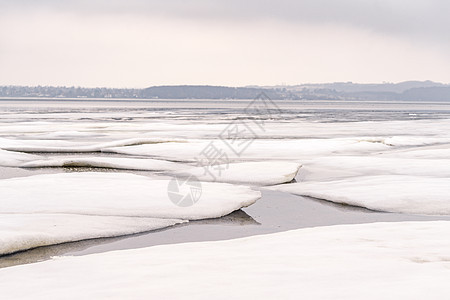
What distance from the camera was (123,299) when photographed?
4.73 metres

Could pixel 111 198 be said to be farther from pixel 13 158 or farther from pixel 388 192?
pixel 13 158

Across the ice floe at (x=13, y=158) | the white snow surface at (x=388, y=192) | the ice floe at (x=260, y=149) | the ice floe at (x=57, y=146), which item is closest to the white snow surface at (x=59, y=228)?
the white snow surface at (x=388, y=192)

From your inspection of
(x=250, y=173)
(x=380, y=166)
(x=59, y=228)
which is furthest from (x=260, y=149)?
(x=59, y=228)

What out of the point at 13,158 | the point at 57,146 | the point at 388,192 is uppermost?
the point at 388,192

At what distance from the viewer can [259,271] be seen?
5598 mm

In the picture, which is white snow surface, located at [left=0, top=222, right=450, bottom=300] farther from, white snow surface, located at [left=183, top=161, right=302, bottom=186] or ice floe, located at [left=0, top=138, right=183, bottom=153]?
ice floe, located at [left=0, top=138, right=183, bottom=153]

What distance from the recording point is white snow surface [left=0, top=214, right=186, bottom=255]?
7.96 m

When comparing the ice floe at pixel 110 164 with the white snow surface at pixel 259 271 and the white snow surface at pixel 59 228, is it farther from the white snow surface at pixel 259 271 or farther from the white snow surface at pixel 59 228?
the white snow surface at pixel 259 271

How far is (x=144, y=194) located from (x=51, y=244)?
11.5 ft

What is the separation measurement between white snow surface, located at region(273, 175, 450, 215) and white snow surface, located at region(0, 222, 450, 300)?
10.6 ft

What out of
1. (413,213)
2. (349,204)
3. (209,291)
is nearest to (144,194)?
(349,204)

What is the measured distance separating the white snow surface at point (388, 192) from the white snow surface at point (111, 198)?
148 centimetres

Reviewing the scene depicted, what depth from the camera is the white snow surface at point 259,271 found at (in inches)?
191

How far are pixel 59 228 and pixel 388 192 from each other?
6.73 metres
